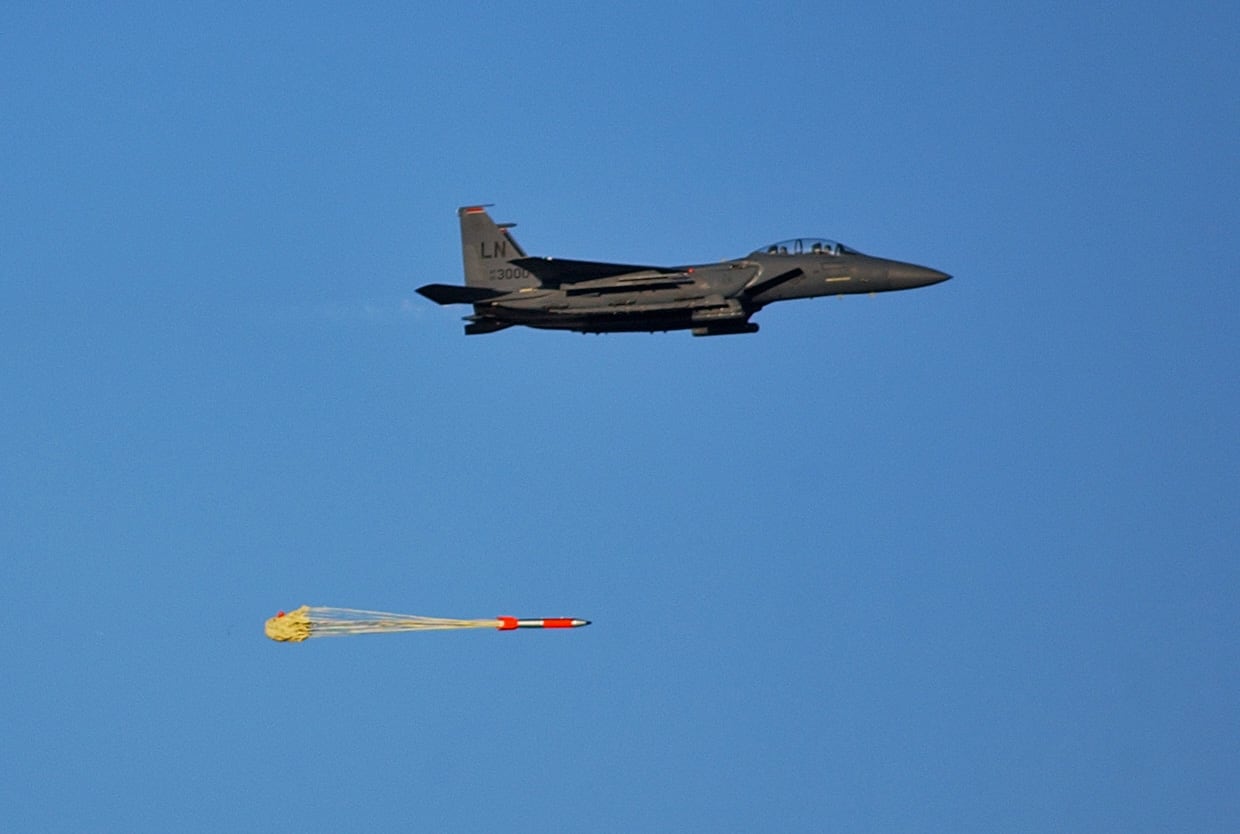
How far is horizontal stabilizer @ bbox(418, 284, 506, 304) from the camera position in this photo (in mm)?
47688

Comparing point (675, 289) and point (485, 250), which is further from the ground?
point (485, 250)

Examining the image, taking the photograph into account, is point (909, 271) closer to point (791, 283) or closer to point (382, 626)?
point (791, 283)

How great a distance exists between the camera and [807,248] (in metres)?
49.3

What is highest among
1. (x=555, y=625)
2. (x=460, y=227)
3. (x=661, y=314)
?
(x=460, y=227)

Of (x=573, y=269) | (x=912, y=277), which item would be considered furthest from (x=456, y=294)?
(x=912, y=277)

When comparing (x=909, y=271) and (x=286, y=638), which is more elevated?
(x=909, y=271)

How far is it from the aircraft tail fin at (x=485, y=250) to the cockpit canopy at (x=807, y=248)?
6.82m

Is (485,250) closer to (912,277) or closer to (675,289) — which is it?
(675,289)

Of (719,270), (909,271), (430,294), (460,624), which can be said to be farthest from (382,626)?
(909,271)

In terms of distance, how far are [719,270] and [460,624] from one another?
535 inches

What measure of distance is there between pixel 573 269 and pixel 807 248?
6350 millimetres

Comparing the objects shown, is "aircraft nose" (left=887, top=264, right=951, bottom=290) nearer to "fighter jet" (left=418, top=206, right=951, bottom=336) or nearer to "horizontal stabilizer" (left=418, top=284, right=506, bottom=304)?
"fighter jet" (left=418, top=206, right=951, bottom=336)

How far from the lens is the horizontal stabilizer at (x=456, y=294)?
156 feet

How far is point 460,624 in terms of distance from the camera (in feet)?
127
